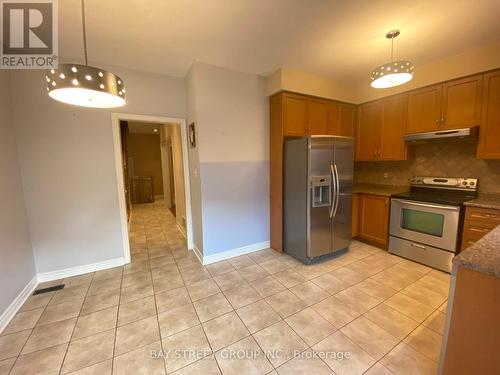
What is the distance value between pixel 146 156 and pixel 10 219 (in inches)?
251

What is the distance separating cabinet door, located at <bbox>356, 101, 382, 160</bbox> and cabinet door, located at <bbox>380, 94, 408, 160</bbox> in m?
0.08

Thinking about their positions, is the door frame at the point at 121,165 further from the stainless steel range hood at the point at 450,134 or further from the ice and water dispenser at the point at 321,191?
the stainless steel range hood at the point at 450,134

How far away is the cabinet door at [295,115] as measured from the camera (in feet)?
9.61

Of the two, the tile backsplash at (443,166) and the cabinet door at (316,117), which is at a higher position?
the cabinet door at (316,117)

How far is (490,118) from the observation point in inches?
93.0

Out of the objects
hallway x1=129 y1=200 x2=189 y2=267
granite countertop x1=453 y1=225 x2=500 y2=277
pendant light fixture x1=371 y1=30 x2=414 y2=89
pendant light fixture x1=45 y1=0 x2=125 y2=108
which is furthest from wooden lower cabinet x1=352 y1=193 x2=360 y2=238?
pendant light fixture x1=45 y1=0 x2=125 y2=108

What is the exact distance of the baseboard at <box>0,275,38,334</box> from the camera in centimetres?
183

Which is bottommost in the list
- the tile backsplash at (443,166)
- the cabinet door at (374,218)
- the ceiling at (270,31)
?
the cabinet door at (374,218)

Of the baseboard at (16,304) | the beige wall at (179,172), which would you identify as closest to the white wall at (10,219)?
the baseboard at (16,304)

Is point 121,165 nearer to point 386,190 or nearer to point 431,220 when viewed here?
point 386,190

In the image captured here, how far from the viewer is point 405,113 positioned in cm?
303

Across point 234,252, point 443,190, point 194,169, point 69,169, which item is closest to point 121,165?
point 69,169

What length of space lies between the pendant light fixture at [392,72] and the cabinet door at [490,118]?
3.82ft

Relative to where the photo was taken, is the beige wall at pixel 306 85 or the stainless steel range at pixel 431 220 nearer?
the stainless steel range at pixel 431 220
